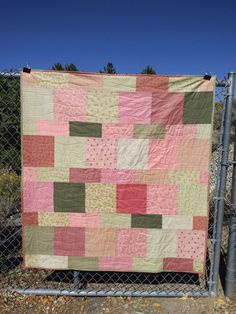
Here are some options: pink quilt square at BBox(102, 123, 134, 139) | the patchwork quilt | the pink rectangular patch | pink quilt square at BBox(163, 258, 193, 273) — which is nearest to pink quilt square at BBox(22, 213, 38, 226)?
the patchwork quilt

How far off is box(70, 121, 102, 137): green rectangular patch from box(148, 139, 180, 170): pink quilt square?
0.48 meters

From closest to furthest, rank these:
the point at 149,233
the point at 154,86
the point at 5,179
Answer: the point at 154,86, the point at 149,233, the point at 5,179

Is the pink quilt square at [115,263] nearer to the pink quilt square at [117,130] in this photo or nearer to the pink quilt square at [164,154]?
the pink quilt square at [164,154]

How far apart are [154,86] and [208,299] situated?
6.71ft

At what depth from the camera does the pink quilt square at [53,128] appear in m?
2.83

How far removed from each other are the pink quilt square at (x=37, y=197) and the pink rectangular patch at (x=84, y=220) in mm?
222

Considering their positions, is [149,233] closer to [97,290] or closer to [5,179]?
[97,290]

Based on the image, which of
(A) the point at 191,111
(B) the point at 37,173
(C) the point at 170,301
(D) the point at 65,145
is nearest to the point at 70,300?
(C) the point at 170,301

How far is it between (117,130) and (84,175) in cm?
50

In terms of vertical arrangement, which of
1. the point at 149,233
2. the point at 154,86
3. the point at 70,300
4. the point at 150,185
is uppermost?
the point at 154,86

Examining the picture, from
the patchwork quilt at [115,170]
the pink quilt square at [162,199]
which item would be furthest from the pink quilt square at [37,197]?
the pink quilt square at [162,199]

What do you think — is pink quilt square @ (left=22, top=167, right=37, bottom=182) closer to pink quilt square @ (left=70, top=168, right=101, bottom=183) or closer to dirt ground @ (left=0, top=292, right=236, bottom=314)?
pink quilt square @ (left=70, top=168, right=101, bottom=183)

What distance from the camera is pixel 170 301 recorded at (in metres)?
3.06

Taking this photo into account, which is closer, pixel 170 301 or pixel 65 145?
pixel 65 145
